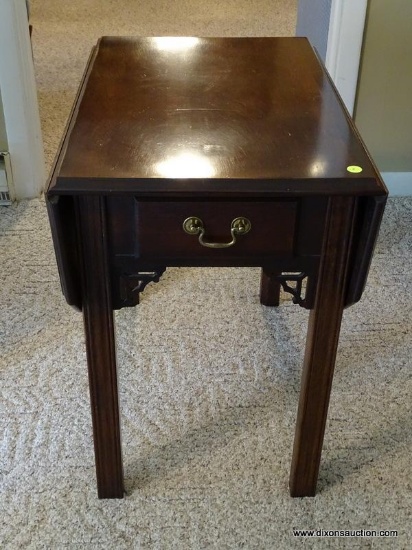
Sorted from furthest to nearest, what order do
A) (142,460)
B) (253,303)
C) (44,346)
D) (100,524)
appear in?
(253,303)
(44,346)
(142,460)
(100,524)

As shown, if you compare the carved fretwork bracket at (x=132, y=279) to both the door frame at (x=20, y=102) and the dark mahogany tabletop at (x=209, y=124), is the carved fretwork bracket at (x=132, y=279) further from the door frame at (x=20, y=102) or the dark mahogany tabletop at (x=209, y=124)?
the door frame at (x=20, y=102)

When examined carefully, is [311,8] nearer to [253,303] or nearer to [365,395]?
[253,303]

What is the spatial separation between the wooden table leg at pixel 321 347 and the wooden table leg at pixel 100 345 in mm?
322

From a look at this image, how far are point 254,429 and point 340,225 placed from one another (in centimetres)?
59

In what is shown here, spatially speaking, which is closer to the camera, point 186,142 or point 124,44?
point 186,142

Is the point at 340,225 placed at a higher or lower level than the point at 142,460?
higher

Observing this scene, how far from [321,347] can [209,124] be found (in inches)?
16.0

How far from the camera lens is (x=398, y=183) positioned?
90.0 inches

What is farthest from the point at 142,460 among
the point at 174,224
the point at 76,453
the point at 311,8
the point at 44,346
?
the point at 311,8

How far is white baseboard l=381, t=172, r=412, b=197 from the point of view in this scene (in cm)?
227

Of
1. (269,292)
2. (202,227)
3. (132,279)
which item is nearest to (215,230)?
(202,227)

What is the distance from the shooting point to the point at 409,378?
1600 mm

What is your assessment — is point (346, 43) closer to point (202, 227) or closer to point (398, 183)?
point (398, 183)

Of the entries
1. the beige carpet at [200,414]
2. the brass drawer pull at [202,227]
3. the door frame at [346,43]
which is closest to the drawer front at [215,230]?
the brass drawer pull at [202,227]
